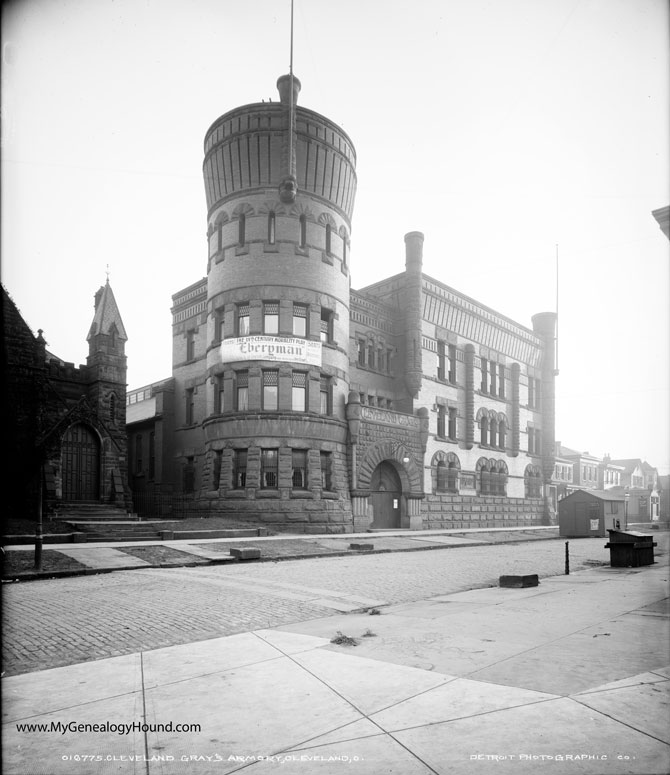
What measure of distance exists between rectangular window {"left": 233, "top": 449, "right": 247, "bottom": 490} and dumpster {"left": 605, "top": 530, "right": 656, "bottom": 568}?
710 inches

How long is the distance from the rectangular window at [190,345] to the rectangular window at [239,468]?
9.97 m

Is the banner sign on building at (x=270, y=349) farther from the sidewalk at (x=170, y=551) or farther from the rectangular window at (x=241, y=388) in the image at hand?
the sidewalk at (x=170, y=551)

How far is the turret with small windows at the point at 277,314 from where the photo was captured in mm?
31141

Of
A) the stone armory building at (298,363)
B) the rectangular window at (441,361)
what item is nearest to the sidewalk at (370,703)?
the stone armory building at (298,363)

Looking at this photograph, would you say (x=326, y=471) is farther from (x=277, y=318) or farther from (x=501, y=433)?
(x=501, y=433)

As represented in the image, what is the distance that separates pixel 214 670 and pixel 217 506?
2542 cm

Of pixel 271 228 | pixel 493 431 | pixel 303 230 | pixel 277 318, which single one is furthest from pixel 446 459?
pixel 271 228

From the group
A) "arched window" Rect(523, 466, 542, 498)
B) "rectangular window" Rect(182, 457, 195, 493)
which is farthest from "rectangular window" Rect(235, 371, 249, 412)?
"arched window" Rect(523, 466, 542, 498)

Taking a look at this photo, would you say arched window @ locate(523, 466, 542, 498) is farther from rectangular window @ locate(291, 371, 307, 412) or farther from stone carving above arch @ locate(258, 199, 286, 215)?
stone carving above arch @ locate(258, 199, 286, 215)

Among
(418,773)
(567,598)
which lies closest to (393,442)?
(567,598)

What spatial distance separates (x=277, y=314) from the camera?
32.1m

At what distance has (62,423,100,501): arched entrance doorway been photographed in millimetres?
31438

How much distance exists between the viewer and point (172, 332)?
41.6 metres

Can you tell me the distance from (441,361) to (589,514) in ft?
42.2
